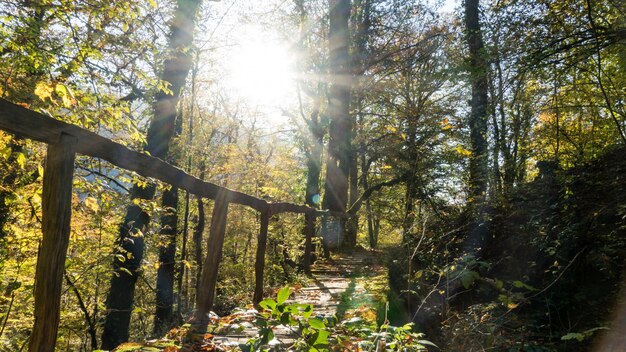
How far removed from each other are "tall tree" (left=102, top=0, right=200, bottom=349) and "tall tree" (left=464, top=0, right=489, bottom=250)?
5784mm

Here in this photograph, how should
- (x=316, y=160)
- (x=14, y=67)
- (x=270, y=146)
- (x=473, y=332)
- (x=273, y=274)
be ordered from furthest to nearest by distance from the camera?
(x=270, y=146)
(x=316, y=160)
(x=273, y=274)
(x=14, y=67)
(x=473, y=332)

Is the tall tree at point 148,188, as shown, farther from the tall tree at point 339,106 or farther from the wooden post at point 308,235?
the tall tree at point 339,106

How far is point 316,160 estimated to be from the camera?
18609mm

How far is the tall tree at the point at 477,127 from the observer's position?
19.4 ft

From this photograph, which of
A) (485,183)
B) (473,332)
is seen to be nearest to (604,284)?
(473,332)

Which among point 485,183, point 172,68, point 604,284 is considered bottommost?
point 604,284

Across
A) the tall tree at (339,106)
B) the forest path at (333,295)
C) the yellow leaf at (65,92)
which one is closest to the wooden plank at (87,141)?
the forest path at (333,295)

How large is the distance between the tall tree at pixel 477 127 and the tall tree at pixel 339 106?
4.50m

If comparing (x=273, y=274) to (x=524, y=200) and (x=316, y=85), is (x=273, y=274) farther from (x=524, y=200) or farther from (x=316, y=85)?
(x=316, y=85)

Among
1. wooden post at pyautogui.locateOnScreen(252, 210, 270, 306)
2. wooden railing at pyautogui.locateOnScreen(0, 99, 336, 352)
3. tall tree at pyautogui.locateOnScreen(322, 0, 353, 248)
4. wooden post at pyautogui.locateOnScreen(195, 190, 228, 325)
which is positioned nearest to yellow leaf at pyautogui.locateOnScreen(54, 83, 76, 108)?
wooden railing at pyautogui.locateOnScreen(0, 99, 336, 352)

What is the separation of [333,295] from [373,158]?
9.36 meters

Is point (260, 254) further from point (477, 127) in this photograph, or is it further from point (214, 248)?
point (477, 127)

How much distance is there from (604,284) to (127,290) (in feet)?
29.7

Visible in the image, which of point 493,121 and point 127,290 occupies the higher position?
point 493,121
